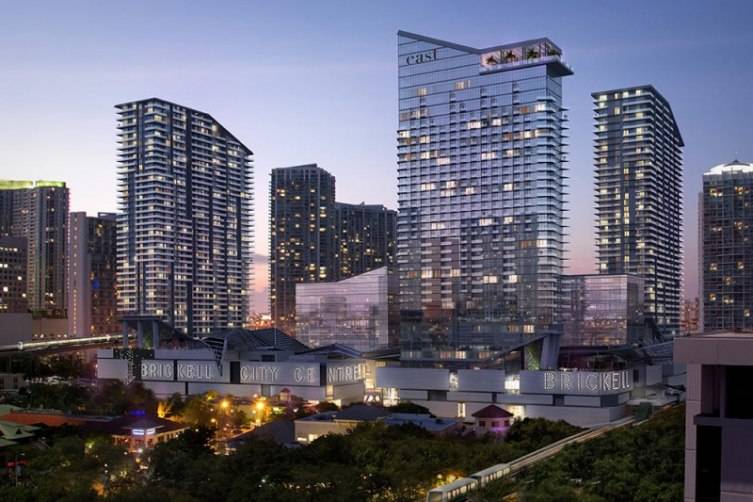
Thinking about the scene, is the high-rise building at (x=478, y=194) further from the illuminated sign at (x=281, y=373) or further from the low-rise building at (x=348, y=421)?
the low-rise building at (x=348, y=421)

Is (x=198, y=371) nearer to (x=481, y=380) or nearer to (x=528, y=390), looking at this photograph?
(x=481, y=380)

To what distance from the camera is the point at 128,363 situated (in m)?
116

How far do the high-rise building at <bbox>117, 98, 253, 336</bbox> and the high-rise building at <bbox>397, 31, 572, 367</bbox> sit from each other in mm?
59473

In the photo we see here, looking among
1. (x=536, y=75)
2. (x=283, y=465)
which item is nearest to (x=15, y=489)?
(x=283, y=465)

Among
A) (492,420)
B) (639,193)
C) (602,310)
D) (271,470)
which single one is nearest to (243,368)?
(492,420)

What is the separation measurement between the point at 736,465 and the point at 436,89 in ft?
329

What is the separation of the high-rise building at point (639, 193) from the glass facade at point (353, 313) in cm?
6203

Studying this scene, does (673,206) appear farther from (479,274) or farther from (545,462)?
(545,462)

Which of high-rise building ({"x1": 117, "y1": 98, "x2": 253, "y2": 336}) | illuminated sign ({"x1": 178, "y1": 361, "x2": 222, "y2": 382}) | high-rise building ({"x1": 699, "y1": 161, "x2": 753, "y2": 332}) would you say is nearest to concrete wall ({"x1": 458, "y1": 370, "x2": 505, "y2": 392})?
illuminated sign ({"x1": 178, "y1": 361, "x2": 222, "y2": 382})

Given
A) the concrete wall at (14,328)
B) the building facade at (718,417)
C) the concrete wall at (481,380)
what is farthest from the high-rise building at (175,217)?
the building facade at (718,417)

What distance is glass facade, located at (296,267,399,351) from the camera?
14225 centimetres

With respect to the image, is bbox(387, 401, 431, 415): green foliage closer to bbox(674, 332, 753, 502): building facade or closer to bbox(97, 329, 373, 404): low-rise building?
bbox(97, 329, 373, 404): low-rise building

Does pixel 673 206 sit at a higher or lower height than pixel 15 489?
higher

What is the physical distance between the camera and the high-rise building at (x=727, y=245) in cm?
18175
